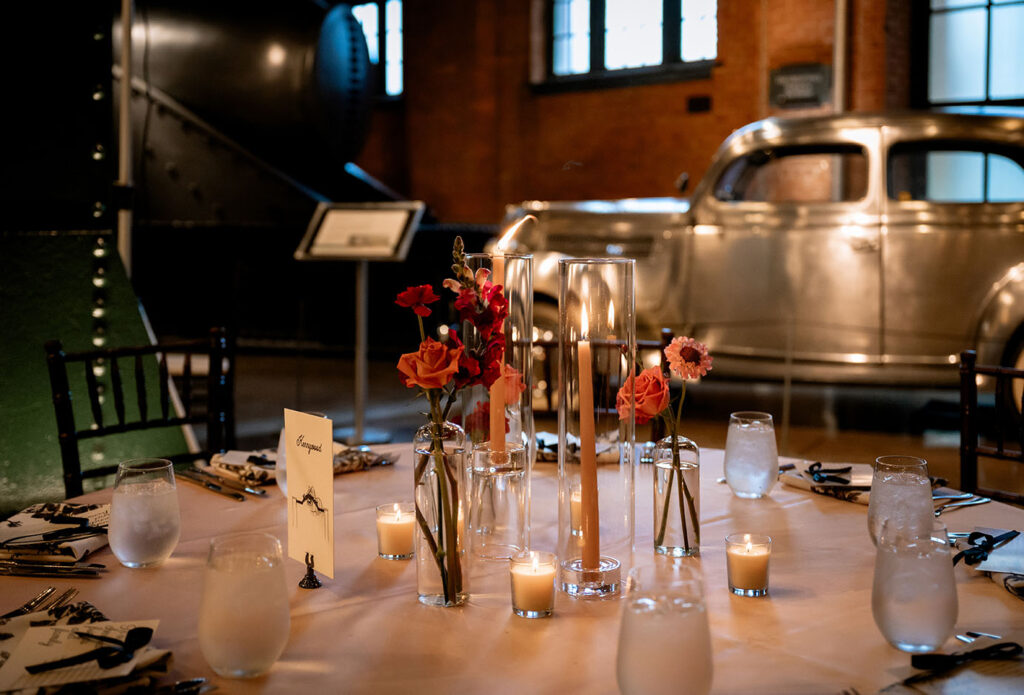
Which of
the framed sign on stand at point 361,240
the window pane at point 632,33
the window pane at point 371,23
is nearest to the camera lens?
the framed sign on stand at point 361,240

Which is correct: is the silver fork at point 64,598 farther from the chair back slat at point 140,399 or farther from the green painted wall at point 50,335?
the green painted wall at point 50,335

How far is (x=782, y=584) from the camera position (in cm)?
119

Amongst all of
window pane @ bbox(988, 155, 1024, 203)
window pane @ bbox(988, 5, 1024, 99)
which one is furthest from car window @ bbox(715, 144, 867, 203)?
window pane @ bbox(988, 5, 1024, 99)

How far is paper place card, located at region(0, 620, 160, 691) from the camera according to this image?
89 cm

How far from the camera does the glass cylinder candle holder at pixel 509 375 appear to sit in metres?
1.25

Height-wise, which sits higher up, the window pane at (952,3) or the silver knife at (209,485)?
the window pane at (952,3)

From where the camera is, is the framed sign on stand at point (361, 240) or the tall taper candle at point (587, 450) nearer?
the tall taper candle at point (587, 450)

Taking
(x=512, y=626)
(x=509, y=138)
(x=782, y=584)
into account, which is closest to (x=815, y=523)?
(x=782, y=584)

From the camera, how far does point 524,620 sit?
107 centimetres

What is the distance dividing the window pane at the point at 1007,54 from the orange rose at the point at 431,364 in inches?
298

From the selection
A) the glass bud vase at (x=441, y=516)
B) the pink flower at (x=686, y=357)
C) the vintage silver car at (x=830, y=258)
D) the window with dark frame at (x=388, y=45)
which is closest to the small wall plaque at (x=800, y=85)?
the vintage silver car at (x=830, y=258)

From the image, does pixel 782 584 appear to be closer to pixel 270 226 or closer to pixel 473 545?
pixel 473 545

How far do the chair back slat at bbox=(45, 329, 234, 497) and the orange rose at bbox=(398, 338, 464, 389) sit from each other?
1.01 meters

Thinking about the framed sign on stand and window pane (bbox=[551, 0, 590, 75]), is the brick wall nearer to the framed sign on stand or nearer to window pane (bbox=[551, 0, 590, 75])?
window pane (bbox=[551, 0, 590, 75])
